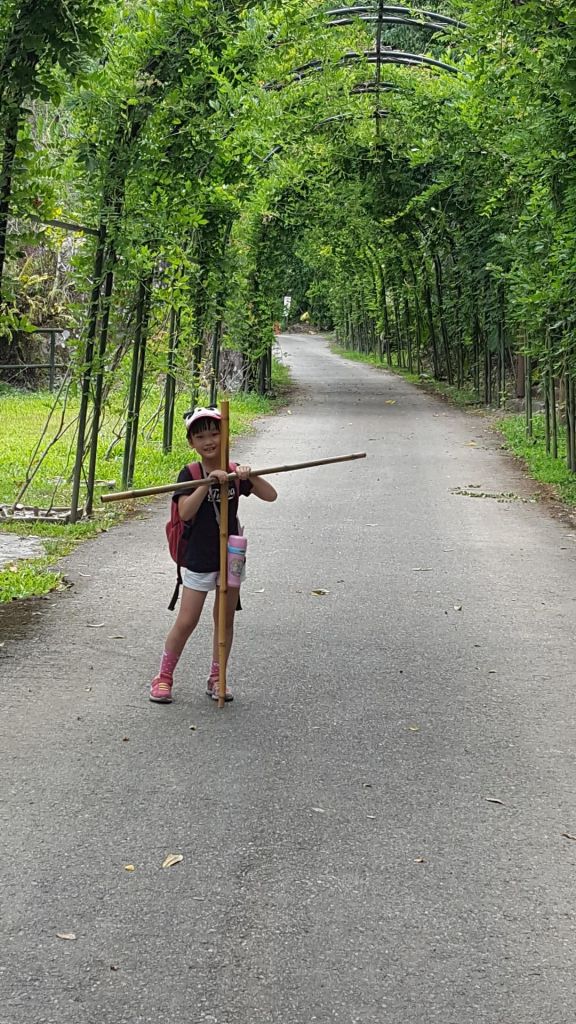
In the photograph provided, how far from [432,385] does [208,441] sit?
26744 millimetres

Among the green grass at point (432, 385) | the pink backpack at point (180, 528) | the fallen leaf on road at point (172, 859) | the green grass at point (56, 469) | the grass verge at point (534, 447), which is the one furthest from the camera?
the green grass at point (432, 385)

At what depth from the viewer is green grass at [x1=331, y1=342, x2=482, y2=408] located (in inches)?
1021

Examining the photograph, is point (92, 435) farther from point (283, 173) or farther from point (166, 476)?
point (283, 173)

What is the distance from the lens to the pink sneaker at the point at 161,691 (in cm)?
534

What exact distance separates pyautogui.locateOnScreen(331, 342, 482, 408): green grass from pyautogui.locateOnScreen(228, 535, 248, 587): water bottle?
19901 millimetres

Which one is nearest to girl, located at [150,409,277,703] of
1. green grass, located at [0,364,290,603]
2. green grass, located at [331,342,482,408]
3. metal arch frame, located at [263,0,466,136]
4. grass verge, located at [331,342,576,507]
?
green grass, located at [0,364,290,603]

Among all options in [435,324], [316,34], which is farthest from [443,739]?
[435,324]

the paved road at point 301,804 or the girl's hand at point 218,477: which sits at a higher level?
the girl's hand at point 218,477

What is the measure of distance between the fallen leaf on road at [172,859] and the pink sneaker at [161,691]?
1561 mm

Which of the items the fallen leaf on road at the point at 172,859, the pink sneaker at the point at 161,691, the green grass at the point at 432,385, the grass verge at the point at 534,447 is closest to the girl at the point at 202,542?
the pink sneaker at the point at 161,691

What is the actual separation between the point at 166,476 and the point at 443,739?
8.13m

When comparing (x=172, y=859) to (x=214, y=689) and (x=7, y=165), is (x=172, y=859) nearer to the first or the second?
(x=214, y=689)

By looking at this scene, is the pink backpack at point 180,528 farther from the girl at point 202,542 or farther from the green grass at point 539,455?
the green grass at point 539,455

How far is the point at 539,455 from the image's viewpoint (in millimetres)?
15391
